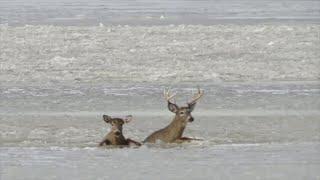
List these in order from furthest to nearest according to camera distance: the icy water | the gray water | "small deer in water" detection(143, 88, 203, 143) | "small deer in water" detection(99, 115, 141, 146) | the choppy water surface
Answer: the gray water, "small deer in water" detection(143, 88, 203, 143), "small deer in water" detection(99, 115, 141, 146), the icy water, the choppy water surface

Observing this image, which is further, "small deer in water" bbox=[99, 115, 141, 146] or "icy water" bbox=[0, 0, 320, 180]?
"small deer in water" bbox=[99, 115, 141, 146]

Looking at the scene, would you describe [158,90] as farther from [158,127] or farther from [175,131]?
[175,131]

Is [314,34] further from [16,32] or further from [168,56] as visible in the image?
[16,32]

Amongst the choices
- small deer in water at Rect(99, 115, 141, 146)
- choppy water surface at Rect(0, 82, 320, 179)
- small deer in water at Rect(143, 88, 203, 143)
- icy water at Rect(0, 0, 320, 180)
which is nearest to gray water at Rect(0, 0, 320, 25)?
icy water at Rect(0, 0, 320, 180)

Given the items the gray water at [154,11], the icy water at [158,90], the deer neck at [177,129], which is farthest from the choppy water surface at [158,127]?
the gray water at [154,11]

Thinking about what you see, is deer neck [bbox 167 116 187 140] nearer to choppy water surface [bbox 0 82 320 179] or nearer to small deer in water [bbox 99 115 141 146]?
choppy water surface [bbox 0 82 320 179]

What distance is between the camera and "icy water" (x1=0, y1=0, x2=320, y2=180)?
765 centimetres

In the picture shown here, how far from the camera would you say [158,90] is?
12695 millimetres

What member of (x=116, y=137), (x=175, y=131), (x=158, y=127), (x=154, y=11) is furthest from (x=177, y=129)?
(x=154, y=11)

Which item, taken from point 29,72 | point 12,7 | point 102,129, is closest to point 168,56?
point 29,72

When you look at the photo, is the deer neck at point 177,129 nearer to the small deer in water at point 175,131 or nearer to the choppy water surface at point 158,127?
the small deer in water at point 175,131

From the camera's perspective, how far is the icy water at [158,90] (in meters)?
7.65

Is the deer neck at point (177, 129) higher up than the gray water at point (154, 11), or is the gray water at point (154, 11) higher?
the gray water at point (154, 11)

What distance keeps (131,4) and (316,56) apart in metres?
12.6
